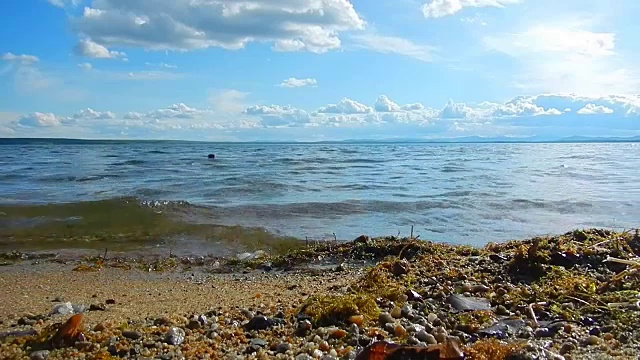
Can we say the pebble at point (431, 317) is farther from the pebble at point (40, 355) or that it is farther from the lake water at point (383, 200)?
the lake water at point (383, 200)

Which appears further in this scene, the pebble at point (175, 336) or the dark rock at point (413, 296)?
the dark rock at point (413, 296)

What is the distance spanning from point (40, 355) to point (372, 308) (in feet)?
8.32

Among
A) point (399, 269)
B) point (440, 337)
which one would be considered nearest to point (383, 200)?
point (399, 269)

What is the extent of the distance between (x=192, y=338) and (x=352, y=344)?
123cm

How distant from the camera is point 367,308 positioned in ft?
15.3

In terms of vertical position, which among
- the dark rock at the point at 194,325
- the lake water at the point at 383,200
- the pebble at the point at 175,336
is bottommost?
the lake water at the point at 383,200

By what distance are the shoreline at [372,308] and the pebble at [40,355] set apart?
3 cm

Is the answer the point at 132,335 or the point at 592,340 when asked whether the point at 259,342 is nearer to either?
the point at 132,335

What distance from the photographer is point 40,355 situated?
388 cm

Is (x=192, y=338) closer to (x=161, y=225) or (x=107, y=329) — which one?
(x=107, y=329)

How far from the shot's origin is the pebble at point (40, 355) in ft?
12.6

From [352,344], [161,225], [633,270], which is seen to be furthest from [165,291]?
[161,225]

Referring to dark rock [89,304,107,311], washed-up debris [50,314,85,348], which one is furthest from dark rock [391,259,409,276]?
washed-up debris [50,314,85,348]

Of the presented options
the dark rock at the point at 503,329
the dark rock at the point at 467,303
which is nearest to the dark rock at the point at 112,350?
the dark rock at the point at 503,329
